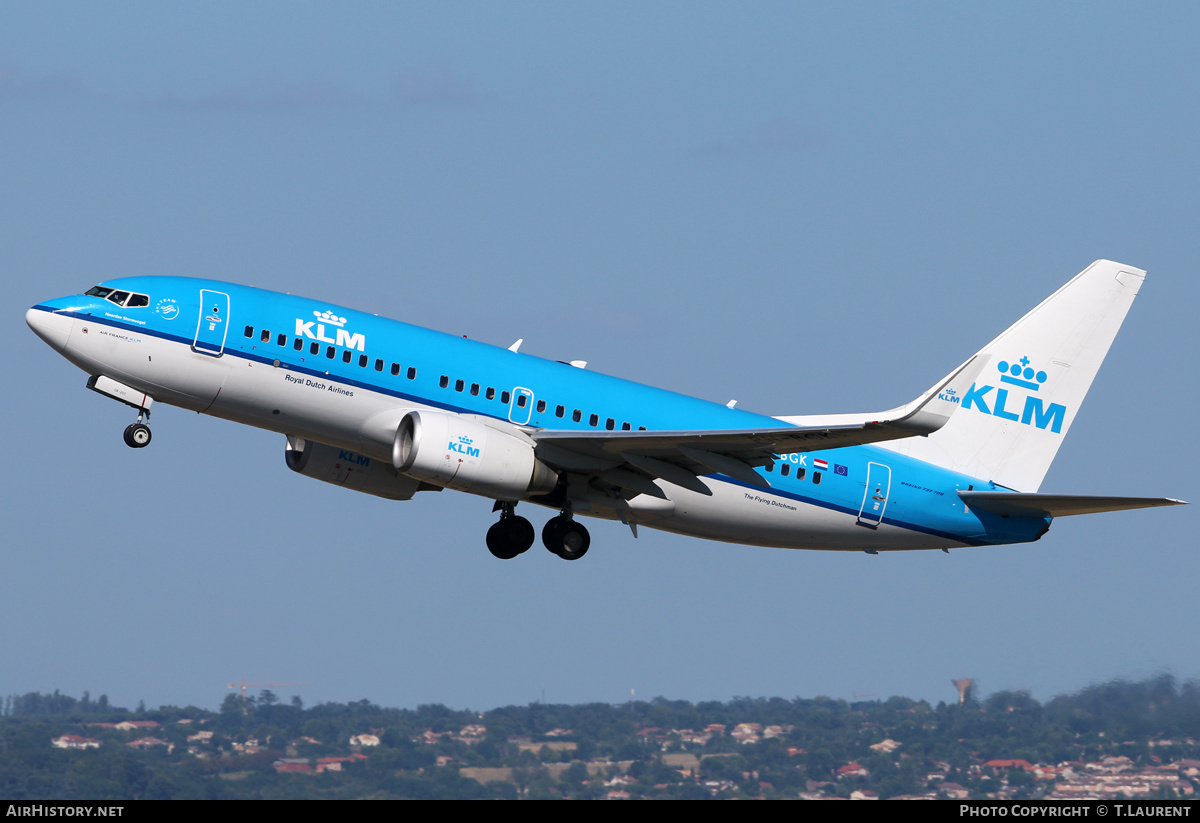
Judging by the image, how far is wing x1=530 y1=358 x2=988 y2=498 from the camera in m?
33.3

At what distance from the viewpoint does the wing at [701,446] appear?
3331 cm

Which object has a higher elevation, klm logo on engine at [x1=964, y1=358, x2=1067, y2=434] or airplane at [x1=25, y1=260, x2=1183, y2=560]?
klm logo on engine at [x1=964, y1=358, x2=1067, y2=434]

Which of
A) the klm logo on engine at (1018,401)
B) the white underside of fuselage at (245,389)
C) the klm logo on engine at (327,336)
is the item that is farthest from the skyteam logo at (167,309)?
the klm logo on engine at (1018,401)

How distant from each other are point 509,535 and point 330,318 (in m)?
7.64

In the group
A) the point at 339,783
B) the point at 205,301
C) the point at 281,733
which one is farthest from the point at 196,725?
the point at 205,301

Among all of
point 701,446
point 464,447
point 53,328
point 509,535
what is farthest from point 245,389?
A: point 701,446

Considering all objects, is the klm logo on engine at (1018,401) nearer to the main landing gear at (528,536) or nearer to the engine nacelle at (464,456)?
the main landing gear at (528,536)

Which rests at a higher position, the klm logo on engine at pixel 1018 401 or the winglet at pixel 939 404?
the klm logo on engine at pixel 1018 401

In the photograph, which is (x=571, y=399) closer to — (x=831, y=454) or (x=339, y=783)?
(x=831, y=454)

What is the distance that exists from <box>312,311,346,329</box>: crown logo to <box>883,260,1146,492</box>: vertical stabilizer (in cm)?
1735

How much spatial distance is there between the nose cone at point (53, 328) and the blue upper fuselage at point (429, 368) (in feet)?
0.71

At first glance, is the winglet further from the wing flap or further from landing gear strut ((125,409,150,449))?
landing gear strut ((125,409,150,449))

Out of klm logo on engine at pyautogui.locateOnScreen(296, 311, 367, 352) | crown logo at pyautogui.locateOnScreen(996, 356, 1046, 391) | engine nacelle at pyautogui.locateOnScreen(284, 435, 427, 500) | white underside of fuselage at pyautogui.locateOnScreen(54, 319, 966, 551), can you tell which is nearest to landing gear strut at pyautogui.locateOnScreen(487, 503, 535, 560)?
engine nacelle at pyautogui.locateOnScreen(284, 435, 427, 500)
